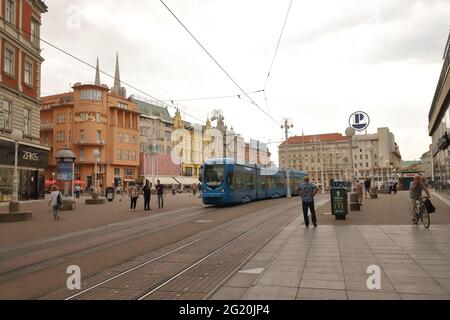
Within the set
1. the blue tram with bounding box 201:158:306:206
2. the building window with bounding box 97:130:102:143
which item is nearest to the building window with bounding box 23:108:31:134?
the blue tram with bounding box 201:158:306:206

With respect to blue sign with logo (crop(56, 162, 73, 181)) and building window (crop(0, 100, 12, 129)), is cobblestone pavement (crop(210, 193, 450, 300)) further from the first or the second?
building window (crop(0, 100, 12, 129))

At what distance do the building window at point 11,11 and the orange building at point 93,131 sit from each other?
113ft

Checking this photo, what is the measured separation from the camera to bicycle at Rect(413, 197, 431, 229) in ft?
40.0

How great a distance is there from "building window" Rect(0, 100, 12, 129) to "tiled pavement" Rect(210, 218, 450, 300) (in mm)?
24271

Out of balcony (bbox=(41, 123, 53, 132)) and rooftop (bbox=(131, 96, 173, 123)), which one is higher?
rooftop (bbox=(131, 96, 173, 123))

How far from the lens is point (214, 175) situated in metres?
25.0

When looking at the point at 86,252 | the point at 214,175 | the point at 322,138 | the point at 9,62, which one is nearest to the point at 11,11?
the point at 9,62

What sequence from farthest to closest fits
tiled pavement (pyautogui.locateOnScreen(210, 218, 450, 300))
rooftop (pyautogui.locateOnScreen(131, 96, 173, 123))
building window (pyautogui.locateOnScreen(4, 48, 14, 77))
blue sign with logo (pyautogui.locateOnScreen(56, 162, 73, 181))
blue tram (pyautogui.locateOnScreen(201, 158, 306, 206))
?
rooftop (pyautogui.locateOnScreen(131, 96, 173, 123))
building window (pyautogui.locateOnScreen(4, 48, 14, 77))
blue sign with logo (pyautogui.locateOnScreen(56, 162, 73, 181))
blue tram (pyautogui.locateOnScreen(201, 158, 306, 206))
tiled pavement (pyautogui.locateOnScreen(210, 218, 450, 300))

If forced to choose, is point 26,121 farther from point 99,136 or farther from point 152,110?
point 152,110

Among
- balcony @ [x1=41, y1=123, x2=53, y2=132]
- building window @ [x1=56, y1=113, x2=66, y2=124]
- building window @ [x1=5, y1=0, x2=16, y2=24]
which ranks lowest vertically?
balcony @ [x1=41, y1=123, x2=53, y2=132]

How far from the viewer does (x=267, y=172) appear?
33688mm

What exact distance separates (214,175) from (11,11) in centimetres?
1988

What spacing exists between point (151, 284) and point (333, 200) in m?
10.6

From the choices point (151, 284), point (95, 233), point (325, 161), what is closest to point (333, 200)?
point (95, 233)
